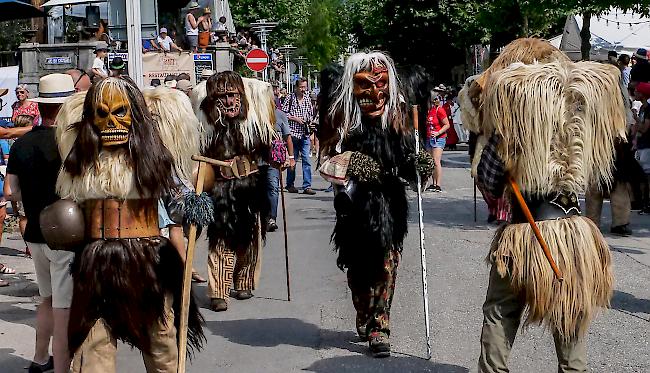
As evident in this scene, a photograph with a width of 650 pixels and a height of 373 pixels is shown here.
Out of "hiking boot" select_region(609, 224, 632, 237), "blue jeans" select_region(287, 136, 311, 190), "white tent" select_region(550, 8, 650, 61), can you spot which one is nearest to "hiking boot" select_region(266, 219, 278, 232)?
"blue jeans" select_region(287, 136, 311, 190)

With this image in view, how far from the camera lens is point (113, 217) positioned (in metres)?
4.65

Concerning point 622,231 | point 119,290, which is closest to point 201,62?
point 622,231

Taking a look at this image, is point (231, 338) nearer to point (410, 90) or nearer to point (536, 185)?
point (410, 90)

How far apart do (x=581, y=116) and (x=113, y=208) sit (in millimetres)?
2354

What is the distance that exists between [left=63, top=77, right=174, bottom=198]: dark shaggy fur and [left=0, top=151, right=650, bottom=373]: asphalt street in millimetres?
2044

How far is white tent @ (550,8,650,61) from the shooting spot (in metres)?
22.7

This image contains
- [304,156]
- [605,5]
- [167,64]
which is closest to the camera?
[605,5]

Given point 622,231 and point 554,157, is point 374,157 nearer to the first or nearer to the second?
→ point 554,157

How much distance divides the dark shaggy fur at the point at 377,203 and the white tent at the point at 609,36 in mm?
17212

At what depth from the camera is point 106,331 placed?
4633mm

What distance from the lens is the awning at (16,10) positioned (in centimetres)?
1268

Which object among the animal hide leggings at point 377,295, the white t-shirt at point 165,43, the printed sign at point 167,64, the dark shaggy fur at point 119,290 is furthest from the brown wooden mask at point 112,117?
the white t-shirt at point 165,43

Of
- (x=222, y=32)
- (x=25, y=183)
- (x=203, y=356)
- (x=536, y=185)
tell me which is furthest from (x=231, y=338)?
(x=222, y=32)

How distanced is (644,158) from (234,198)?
6.49 metres
